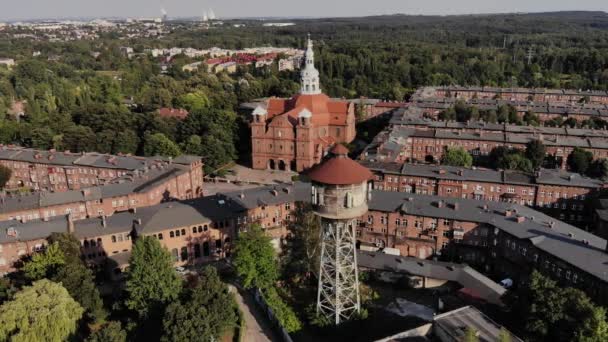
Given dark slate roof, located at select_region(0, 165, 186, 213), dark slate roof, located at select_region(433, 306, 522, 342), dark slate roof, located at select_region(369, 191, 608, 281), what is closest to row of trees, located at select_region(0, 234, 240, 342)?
dark slate roof, located at select_region(0, 165, 186, 213)

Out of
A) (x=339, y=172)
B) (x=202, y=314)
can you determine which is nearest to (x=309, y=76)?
(x=339, y=172)

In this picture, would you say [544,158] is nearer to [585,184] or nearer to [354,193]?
[585,184]

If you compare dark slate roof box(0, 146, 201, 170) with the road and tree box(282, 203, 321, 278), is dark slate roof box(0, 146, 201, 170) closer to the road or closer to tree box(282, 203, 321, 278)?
→ tree box(282, 203, 321, 278)

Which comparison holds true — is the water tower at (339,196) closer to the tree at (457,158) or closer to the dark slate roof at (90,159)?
the dark slate roof at (90,159)

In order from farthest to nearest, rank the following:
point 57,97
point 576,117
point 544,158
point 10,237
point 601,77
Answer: point 601,77 < point 57,97 < point 576,117 < point 544,158 < point 10,237

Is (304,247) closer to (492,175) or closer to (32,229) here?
(32,229)

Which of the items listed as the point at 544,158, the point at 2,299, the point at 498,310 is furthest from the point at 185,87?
the point at 498,310

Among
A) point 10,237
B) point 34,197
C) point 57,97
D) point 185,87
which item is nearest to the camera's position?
point 10,237

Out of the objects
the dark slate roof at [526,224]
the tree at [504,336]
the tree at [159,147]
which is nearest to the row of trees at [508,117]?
the dark slate roof at [526,224]
